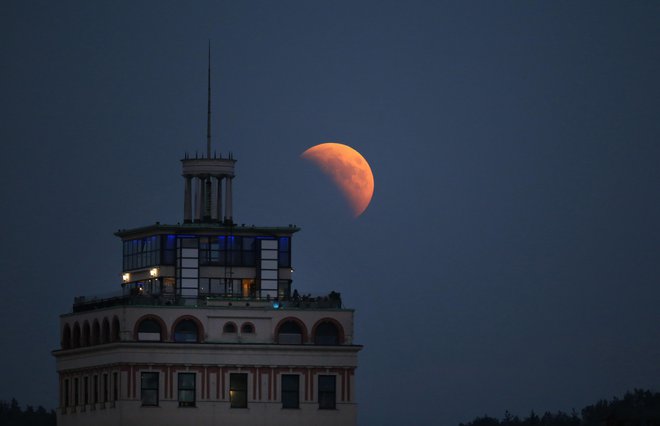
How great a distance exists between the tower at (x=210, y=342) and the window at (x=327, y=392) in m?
0.09

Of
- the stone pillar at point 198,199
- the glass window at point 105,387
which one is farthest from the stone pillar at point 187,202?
the glass window at point 105,387

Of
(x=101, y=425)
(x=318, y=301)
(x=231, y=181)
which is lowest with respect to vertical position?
(x=101, y=425)

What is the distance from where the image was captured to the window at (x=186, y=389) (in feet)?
595

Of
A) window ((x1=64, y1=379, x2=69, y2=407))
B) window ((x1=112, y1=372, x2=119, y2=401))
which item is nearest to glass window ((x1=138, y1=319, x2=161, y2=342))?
window ((x1=112, y1=372, x2=119, y2=401))

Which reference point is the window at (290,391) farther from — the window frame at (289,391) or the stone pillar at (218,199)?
the stone pillar at (218,199)

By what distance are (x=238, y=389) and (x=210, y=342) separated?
4.86m

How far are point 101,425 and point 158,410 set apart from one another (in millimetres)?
6093

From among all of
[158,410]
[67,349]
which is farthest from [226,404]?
[67,349]

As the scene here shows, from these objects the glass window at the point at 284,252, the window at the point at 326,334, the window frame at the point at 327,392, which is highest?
the glass window at the point at 284,252

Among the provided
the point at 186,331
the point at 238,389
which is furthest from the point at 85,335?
the point at 238,389

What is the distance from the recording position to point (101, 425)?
601 feet

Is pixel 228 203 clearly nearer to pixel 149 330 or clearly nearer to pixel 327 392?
pixel 149 330

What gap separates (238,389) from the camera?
18288cm

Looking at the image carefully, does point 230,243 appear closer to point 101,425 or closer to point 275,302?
point 275,302
